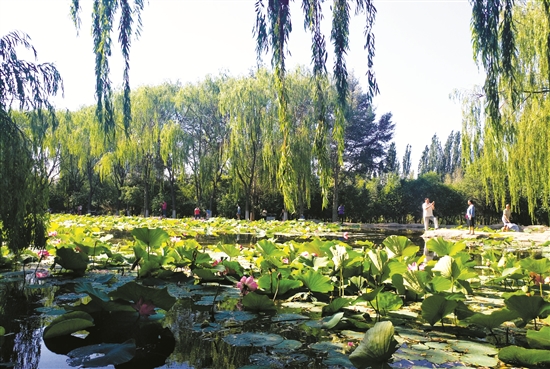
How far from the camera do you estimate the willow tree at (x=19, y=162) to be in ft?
6.68

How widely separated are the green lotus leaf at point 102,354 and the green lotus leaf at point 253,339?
336mm

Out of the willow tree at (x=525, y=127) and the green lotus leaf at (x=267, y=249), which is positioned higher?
the willow tree at (x=525, y=127)

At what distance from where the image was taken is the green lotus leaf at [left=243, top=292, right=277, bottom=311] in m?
1.75

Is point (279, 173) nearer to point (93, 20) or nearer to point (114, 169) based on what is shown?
point (93, 20)

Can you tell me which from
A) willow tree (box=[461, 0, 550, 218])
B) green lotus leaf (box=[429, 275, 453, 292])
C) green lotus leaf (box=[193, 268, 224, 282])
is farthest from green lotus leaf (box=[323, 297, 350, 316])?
willow tree (box=[461, 0, 550, 218])

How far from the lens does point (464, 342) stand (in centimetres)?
141

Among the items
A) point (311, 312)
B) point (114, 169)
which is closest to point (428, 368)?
point (311, 312)

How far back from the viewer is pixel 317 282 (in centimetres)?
200

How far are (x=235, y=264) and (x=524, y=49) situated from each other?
6.70 metres

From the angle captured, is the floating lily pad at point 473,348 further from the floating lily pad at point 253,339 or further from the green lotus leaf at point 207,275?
the green lotus leaf at point 207,275

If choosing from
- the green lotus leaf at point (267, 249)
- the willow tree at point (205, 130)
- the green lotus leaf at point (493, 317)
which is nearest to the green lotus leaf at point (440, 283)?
the green lotus leaf at point (493, 317)

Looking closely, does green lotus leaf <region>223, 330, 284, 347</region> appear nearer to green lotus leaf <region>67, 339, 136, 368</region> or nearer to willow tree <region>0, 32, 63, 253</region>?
green lotus leaf <region>67, 339, 136, 368</region>

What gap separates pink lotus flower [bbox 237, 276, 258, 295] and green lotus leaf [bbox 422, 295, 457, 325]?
2.89 feet

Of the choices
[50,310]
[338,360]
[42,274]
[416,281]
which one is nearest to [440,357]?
[338,360]
